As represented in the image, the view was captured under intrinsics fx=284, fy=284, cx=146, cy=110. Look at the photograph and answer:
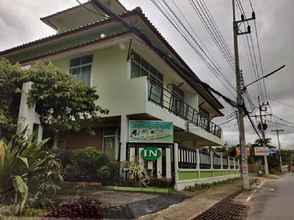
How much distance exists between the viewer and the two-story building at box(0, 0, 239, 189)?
11.8m

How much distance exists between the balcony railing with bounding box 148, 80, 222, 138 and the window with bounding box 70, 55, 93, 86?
3.13 meters

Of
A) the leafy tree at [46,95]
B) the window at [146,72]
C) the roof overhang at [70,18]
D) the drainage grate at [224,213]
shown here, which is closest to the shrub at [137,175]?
the leafy tree at [46,95]

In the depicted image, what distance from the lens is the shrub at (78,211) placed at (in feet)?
17.2

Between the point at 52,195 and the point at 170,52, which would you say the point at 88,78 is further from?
the point at 52,195

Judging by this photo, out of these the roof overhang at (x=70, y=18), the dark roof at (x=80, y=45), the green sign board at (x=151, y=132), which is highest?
the roof overhang at (x=70, y=18)

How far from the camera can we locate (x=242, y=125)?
52.0 feet

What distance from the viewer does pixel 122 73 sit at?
12688mm

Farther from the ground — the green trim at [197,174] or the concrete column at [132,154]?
the concrete column at [132,154]

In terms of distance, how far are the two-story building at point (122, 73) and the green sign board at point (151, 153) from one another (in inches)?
9.0

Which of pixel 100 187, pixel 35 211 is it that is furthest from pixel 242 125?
pixel 35 211

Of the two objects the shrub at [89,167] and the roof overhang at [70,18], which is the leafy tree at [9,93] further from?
the roof overhang at [70,18]

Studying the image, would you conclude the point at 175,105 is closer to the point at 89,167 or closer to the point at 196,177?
the point at 196,177

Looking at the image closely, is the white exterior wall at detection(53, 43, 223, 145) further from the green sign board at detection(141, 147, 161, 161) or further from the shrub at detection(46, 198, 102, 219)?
the shrub at detection(46, 198, 102, 219)

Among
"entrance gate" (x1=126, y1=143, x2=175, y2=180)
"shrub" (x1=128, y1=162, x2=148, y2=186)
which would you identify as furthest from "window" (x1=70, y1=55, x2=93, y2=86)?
"shrub" (x1=128, y1=162, x2=148, y2=186)
